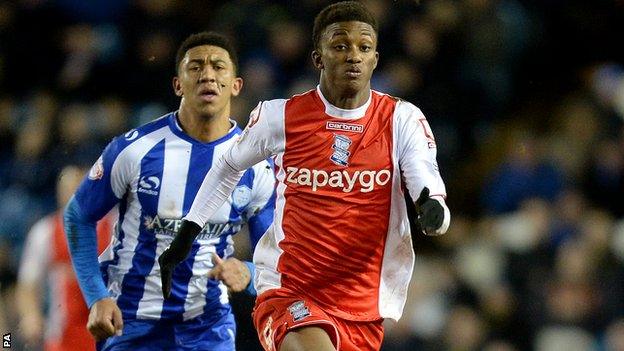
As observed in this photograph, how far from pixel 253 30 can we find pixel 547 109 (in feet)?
6.77

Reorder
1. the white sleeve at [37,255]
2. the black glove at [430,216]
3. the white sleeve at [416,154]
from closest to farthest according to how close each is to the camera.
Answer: the black glove at [430,216], the white sleeve at [416,154], the white sleeve at [37,255]

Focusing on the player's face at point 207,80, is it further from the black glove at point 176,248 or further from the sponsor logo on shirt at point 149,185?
the black glove at point 176,248

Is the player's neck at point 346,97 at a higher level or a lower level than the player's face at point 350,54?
lower

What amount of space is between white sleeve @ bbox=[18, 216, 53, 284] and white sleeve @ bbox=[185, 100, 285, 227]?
5.33 ft

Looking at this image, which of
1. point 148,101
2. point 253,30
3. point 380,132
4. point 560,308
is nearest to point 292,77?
point 253,30

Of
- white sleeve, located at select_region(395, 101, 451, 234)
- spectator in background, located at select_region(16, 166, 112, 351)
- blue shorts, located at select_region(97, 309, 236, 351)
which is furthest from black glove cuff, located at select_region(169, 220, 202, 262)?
spectator in background, located at select_region(16, 166, 112, 351)

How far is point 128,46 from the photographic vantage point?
703 centimetres

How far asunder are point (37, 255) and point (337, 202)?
7.53 ft

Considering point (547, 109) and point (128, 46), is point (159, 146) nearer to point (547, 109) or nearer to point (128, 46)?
point (128, 46)

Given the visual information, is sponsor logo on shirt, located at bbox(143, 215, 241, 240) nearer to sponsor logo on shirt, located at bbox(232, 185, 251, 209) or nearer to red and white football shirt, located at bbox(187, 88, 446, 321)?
sponsor logo on shirt, located at bbox(232, 185, 251, 209)

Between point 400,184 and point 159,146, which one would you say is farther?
point 159,146

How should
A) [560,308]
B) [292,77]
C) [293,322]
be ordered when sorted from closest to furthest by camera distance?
[293,322] → [560,308] → [292,77]

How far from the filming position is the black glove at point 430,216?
341cm

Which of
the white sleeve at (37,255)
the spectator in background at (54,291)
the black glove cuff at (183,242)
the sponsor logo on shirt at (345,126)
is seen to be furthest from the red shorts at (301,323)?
the white sleeve at (37,255)
